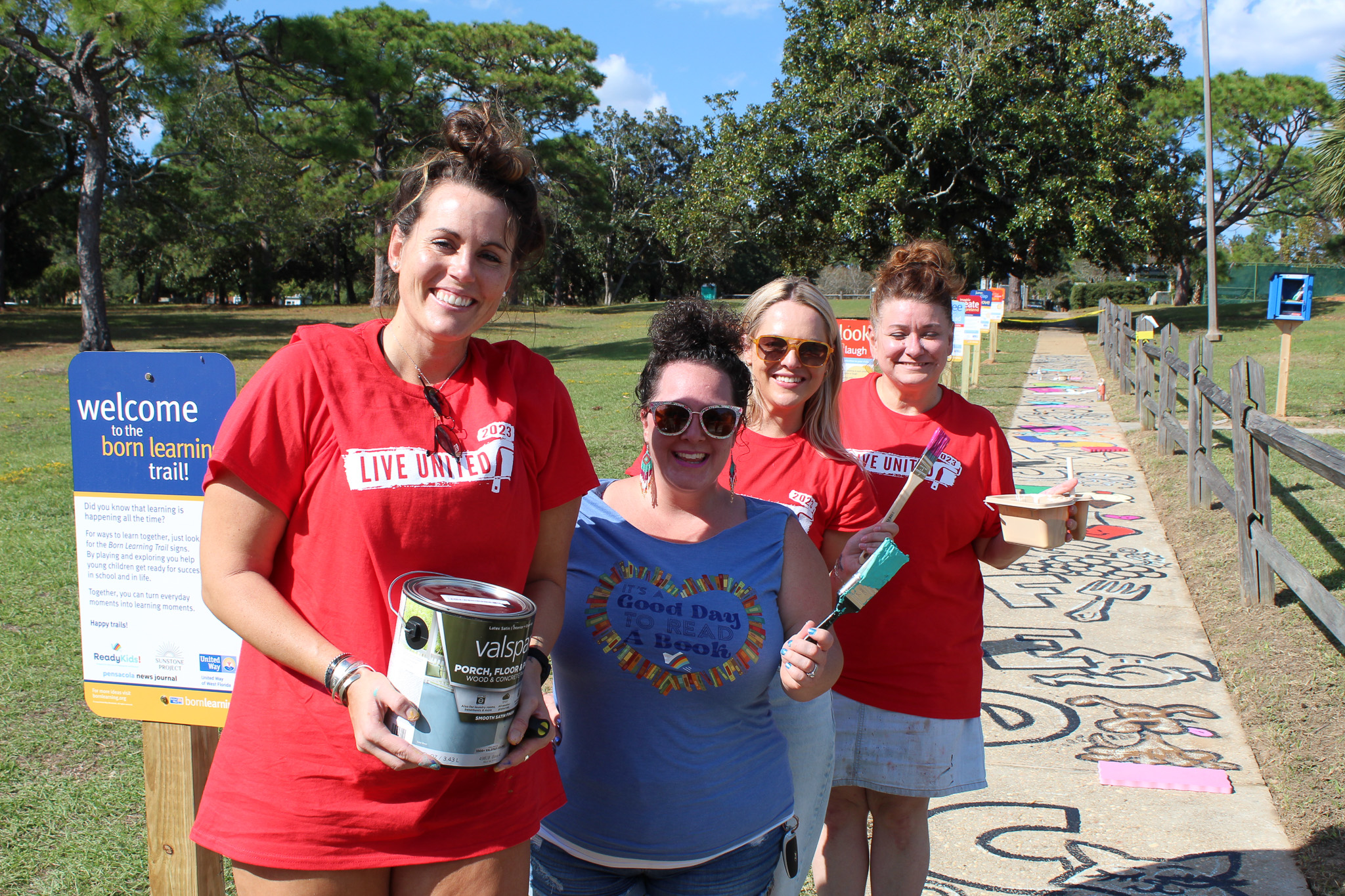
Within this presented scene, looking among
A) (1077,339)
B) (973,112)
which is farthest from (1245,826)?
(1077,339)

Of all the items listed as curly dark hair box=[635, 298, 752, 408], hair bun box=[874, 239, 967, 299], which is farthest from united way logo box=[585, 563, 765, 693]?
hair bun box=[874, 239, 967, 299]

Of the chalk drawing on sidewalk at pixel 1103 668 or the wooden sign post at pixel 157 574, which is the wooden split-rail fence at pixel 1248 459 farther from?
the wooden sign post at pixel 157 574

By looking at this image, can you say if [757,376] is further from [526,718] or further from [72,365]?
[72,365]

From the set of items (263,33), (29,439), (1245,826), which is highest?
(263,33)

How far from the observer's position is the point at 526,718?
1565mm

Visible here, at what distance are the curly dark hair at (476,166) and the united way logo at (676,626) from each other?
73cm

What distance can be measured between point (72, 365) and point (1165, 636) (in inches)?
206

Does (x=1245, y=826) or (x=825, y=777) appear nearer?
(x=825, y=777)

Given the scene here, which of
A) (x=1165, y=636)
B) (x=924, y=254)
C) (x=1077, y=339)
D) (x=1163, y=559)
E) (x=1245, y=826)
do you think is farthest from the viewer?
(x=1077, y=339)

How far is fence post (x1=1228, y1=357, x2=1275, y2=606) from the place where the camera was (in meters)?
5.54

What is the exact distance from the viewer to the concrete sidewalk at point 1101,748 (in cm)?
322

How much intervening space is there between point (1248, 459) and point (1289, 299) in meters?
7.11

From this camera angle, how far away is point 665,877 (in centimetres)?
200

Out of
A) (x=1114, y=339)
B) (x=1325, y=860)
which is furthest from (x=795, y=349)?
(x=1114, y=339)
